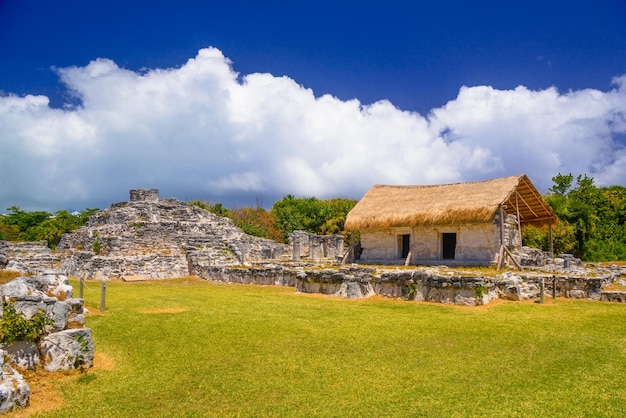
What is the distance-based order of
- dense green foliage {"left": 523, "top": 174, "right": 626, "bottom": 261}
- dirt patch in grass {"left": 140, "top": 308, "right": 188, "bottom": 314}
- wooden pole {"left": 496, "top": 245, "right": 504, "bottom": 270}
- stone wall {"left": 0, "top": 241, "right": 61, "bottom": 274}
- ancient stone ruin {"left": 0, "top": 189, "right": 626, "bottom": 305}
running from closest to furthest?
dirt patch in grass {"left": 140, "top": 308, "right": 188, "bottom": 314}
ancient stone ruin {"left": 0, "top": 189, "right": 626, "bottom": 305}
wooden pole {"left": 496, "top": 245, "right": 504, "bottom": 270}
stone wall {"left": 0, "top": 241, "right": 61, "bottom": 274}
dense green foliage {"left": 523, "top": 174, "right": 626, "bottom": 261}

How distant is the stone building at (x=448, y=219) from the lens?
1675cm

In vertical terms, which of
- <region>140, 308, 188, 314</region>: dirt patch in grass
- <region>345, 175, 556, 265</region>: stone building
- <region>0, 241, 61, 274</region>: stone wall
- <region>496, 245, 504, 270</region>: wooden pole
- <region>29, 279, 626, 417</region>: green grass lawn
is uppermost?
<region>345, 175, 556, 265</region>: stone building

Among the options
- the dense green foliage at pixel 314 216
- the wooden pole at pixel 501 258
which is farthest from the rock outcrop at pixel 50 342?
the dense green foliage at pixel 314 216

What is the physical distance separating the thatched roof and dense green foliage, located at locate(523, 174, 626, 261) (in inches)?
271

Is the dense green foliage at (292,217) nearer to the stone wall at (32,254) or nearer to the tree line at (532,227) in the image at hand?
the tree line at (532,227)

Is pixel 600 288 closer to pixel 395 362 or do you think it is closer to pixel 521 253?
pixel 521 253

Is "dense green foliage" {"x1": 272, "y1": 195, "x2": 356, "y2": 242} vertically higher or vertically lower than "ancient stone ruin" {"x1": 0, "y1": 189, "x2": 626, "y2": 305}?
higher

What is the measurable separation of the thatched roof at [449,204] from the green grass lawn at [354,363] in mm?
6791

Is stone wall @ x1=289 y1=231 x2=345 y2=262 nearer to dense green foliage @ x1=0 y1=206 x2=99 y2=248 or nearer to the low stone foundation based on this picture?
the low stone foundation

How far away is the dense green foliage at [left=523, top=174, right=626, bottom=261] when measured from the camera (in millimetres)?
25781

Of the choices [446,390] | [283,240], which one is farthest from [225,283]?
[283,240]

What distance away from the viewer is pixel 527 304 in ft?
36.4

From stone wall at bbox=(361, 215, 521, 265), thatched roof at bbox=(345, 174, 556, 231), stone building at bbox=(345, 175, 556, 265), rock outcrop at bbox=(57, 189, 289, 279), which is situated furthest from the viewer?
rock outcrop at bbox=(57, 189, 289, 279)

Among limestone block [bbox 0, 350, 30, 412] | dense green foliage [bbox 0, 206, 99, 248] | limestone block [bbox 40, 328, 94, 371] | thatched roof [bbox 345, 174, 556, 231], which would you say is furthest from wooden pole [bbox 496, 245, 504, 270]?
dense green foliage [bbox 0, 206, 99, 248]
